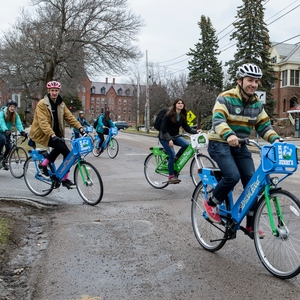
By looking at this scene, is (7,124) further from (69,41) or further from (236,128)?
(69,41)

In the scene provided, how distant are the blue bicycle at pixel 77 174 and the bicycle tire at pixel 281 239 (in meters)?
3.51

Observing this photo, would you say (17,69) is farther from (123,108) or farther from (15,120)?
(123,108)

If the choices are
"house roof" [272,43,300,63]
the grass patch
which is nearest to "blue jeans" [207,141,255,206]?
the grass patch

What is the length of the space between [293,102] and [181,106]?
163ft

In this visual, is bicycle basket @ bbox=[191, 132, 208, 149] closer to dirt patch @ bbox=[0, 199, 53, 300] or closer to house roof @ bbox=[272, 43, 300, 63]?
dirt patch @ bbox=[0, 199, 53, 300]

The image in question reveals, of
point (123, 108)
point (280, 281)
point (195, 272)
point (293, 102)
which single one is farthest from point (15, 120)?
point (123, 108)

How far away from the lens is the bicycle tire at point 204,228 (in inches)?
178

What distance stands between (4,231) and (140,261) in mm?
1889

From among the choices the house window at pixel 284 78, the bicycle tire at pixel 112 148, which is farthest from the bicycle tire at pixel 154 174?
the house window at pixel 284 78

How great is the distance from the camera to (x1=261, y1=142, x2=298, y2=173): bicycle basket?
357 cm

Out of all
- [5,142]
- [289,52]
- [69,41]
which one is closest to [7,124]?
[5,142]

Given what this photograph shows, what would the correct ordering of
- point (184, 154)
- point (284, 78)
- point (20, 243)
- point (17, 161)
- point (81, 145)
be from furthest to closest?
point (284, 78) < point (17, 161) < point (184, 154) < point (81, 145) < point (20, 243)

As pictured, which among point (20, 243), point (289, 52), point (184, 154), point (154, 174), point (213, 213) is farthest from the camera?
point (289, 52)

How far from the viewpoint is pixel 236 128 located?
436 cm
